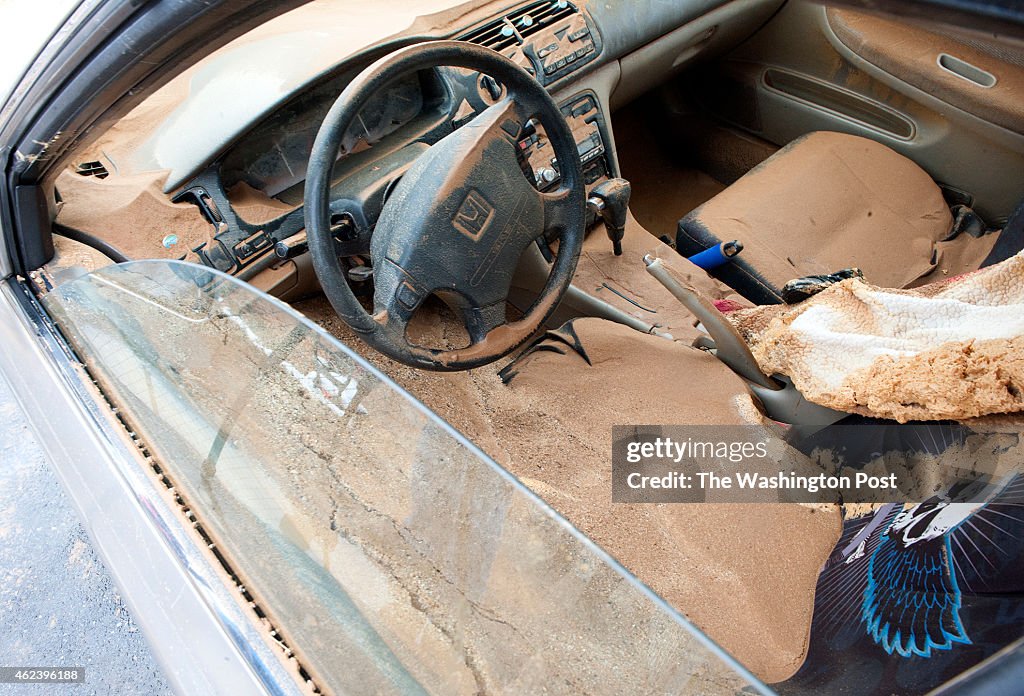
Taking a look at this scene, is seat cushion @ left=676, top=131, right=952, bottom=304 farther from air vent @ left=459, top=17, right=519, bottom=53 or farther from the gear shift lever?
air vent @ left=459, top=17, right=519, bottom=53

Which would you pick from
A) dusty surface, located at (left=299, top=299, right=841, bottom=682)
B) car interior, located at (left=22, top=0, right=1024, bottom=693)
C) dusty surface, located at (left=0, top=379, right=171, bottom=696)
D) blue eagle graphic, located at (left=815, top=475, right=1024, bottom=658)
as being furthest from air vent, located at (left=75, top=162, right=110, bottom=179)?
blue eagle graphic, located at (left=815, top=475, right=1024, bottom=658)

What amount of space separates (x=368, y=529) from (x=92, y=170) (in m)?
1.22

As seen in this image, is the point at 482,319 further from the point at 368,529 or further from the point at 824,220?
the point at 824,220

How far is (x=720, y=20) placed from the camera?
2166mm

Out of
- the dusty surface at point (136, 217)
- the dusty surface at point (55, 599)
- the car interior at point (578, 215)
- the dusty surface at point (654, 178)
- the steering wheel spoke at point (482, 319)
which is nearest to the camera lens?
the car interior at point (578, 215)

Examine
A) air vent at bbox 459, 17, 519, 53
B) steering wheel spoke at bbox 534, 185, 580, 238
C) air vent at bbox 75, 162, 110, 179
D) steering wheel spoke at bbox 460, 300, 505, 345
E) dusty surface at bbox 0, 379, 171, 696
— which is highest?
air vent at bbox 75, 162, 110, 179

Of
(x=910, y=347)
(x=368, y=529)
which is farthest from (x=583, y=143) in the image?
(x=368, y=529)

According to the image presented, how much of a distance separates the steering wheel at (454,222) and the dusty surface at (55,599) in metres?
0.99

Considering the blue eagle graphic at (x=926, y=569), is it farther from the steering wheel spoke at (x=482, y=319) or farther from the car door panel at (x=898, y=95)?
the car door panel at (x=898, y=95)

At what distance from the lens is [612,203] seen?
5.78ft

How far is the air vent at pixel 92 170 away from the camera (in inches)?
60.2

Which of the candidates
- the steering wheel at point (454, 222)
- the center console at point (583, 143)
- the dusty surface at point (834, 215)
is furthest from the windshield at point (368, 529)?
→ the dusty surface at point (834, 215)

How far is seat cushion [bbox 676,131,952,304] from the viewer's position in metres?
1.78

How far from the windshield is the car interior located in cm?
21
